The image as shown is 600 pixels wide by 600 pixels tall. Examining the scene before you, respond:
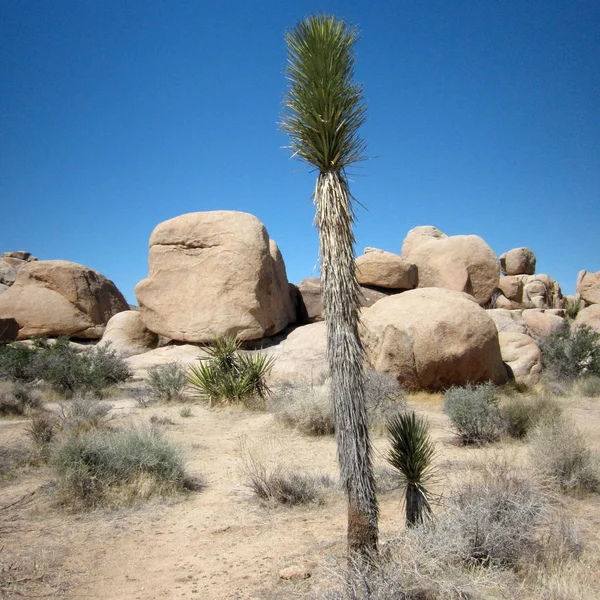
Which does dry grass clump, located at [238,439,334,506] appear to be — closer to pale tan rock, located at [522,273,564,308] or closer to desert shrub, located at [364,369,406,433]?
desert shrub, located at [364,369,406,433]

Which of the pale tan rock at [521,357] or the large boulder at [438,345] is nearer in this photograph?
the large boulder at [438,345]

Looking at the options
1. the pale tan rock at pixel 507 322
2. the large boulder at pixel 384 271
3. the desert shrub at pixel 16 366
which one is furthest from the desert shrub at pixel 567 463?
the desert shrub at pixel 16 366

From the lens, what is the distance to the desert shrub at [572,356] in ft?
47.7

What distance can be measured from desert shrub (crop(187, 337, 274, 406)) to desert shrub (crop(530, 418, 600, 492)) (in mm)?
7378

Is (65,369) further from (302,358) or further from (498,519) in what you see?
(498,519)

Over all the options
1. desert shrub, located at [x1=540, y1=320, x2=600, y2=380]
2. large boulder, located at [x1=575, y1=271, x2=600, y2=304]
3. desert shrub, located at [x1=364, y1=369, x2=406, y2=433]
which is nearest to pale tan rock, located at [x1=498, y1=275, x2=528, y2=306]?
Result: desert shrub, located at [x1=540, y1=320, x2=600, y2=380]

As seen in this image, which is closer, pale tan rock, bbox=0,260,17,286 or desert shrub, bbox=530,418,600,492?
desert shrub, bbox=530,418,600,492

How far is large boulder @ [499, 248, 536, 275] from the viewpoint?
30.0m

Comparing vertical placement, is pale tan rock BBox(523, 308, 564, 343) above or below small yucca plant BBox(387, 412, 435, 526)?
above

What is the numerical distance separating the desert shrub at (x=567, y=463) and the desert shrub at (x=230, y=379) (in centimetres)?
738

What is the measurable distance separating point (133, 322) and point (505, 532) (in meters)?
17.8

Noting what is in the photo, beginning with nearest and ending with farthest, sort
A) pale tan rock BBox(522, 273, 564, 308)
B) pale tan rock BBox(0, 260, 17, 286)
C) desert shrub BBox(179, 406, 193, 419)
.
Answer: desert shrub BBox(179, 406, 193, 419) → pale tan rock BBox(522, 273, 564, 308) → pale tan rock BBox(0, 260, 17, 286)

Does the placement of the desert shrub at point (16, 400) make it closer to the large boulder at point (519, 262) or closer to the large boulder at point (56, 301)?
the large boulder at point (56, 301)

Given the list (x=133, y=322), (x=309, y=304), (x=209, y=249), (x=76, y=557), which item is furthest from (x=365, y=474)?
(x=133, y=322)
